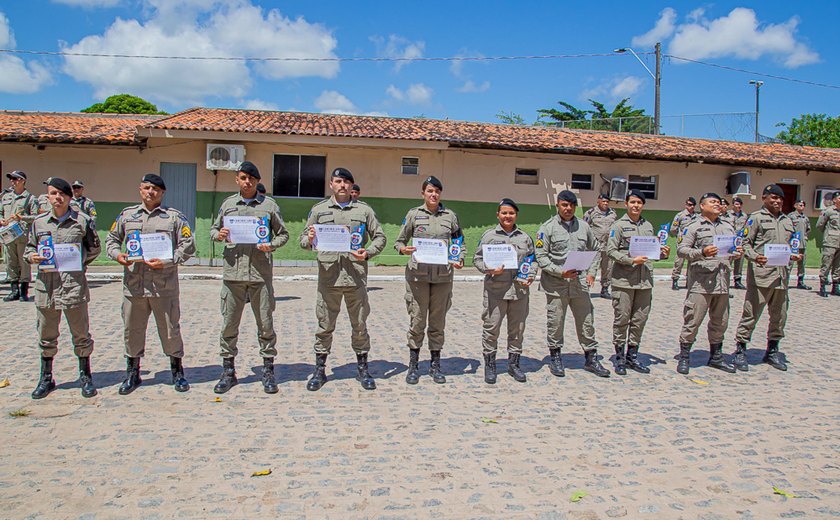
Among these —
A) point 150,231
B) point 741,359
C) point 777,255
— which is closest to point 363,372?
point 150,231

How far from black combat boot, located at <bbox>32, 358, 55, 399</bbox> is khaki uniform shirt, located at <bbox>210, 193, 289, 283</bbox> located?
178 centimetres

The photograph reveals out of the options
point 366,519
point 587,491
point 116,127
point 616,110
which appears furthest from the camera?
point 616,110

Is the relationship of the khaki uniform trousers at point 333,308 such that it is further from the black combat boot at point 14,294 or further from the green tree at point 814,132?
the green tree at point 814,132

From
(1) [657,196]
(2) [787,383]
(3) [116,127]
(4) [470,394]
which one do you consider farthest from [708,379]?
(3) [116,127]

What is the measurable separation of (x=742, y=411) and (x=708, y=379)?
105cm

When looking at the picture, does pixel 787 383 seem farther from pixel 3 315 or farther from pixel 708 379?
pixel 3 315

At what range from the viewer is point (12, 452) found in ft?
14.1

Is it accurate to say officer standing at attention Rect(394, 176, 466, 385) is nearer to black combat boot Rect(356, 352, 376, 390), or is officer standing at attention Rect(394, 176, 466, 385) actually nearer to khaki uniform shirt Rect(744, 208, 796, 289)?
black combat boot Rect(356, 352, 376, 390)

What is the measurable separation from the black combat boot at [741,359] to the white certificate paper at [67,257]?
7085 millimetres

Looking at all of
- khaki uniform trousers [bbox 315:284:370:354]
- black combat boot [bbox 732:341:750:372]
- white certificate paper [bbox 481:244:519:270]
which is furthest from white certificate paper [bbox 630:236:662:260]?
khaki uniform trousers [bbox 315:284:370:354]

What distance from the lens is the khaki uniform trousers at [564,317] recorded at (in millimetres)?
6520

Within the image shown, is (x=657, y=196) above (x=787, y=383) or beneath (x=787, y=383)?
above

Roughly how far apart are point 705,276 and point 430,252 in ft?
10.3

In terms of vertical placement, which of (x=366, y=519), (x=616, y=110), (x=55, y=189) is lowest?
(x=366, y=519)
